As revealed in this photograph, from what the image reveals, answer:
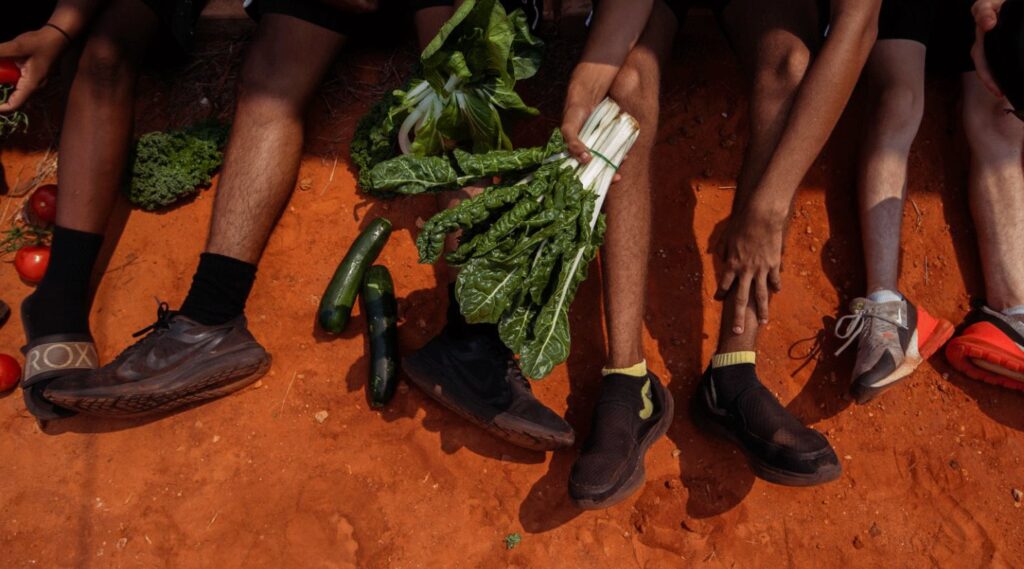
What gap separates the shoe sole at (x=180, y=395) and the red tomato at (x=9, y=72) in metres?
1.78

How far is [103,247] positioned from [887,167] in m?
4.93

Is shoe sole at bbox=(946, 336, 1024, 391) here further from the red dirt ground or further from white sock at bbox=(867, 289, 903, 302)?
white sock at bbox=(867, 289, 903, 302)

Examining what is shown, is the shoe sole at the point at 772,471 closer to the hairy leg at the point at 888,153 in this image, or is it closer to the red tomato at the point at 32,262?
the hairy leg at the point at 888,153

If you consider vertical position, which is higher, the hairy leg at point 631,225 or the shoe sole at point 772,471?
the hairy leg at point 631,225

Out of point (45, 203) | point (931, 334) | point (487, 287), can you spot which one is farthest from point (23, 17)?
point (931, 334)

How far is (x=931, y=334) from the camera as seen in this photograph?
12.0ft

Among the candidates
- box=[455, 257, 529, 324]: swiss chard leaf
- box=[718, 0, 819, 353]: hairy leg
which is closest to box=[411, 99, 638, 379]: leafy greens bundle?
box=[455, 257, 529, 324]: swiss chard leaf

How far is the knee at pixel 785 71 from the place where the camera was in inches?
126

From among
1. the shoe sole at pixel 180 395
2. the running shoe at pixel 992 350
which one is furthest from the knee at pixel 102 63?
the running shoe at pixel 992 350

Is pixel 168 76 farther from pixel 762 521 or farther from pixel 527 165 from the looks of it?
pixel 762 521

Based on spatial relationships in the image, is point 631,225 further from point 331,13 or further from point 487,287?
point 331,13

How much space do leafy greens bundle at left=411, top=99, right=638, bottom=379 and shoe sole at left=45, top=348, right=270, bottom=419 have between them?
4.30ft

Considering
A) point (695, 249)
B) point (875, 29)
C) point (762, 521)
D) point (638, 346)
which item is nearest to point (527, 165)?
point (638, 346)

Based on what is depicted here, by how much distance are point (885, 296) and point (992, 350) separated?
2.07 ft
